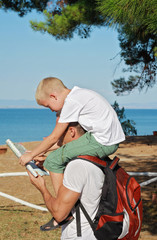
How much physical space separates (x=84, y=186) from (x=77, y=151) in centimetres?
31

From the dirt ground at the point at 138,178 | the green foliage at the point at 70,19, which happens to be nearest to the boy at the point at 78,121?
the dirt ground at the point at 138,178

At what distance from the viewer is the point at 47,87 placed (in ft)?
7.64

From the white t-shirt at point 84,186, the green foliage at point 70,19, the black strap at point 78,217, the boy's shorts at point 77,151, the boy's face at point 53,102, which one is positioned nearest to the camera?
the white t-shirt at point 84,186

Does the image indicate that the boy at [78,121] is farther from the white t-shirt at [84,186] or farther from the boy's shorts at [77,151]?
the white t-shirt at [84,186]

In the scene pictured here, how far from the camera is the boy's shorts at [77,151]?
2273 millimetres

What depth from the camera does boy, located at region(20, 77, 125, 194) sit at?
231cm

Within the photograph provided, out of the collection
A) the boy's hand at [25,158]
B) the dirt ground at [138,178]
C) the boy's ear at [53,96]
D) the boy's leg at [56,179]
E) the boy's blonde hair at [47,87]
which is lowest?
the dirt ground at [138,178]

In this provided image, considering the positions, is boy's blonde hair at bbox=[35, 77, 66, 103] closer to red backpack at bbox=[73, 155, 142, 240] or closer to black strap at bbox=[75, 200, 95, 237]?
red backpack at bbox=[73, 155, 142, 240]

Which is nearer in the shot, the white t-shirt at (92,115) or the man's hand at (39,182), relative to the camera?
the man's hand at (39,182)

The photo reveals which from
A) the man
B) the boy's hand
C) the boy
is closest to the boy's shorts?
the boy

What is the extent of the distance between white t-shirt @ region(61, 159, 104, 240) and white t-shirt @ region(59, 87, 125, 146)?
37cm

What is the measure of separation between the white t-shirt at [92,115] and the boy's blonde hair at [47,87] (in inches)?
3.8

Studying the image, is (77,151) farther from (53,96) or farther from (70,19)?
(70,19)

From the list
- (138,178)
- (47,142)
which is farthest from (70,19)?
(47,142)
